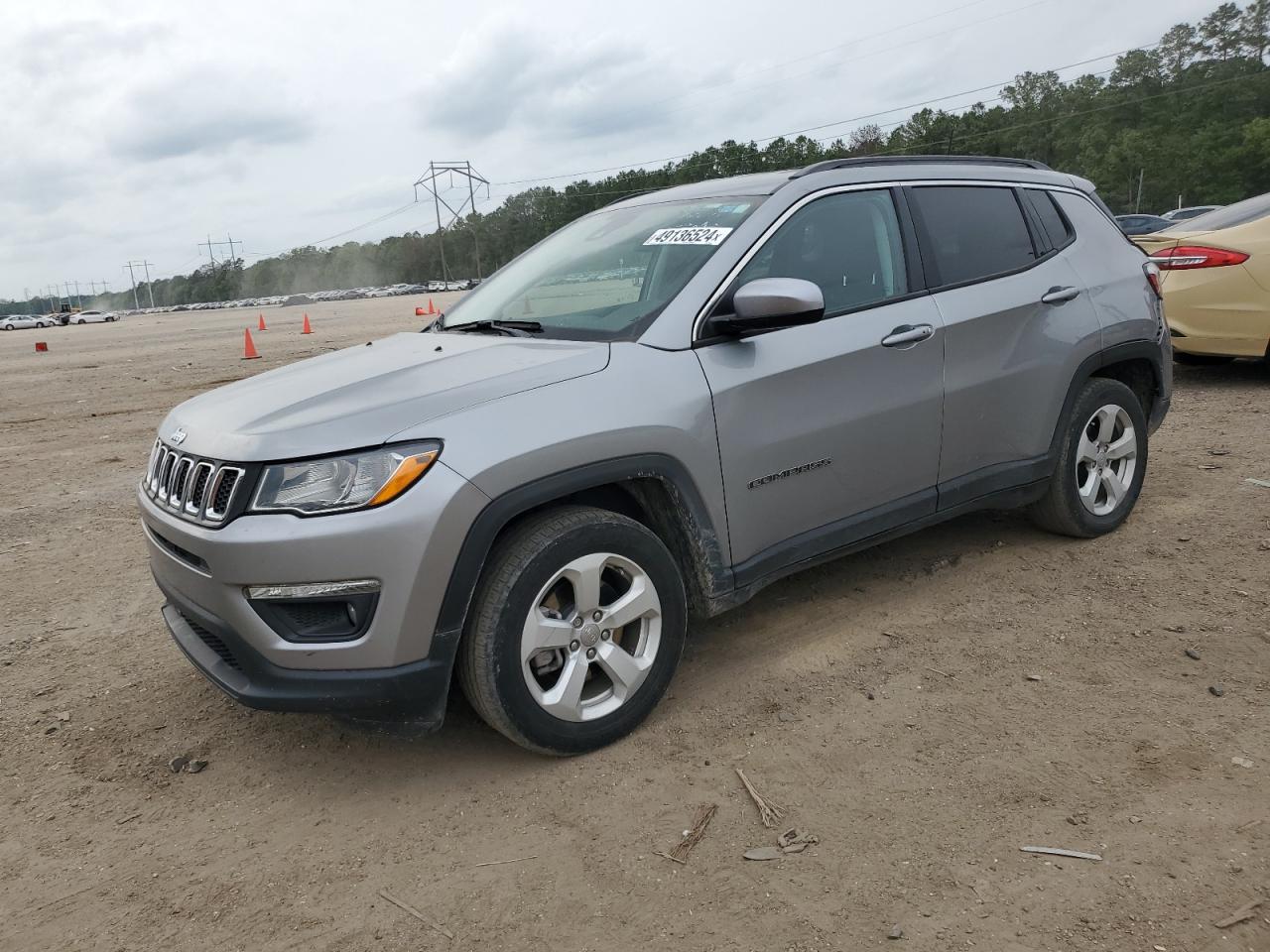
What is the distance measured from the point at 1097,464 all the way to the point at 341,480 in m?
3.64

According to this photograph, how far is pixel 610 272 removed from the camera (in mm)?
3762

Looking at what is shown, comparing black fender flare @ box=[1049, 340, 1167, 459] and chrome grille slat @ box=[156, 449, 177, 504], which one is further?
black fender flare @ box=[1049, 340, 1167, 459]

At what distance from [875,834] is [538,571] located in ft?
3.88

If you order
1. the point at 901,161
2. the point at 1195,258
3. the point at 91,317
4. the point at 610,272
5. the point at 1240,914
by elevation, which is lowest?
the point at 1240,914

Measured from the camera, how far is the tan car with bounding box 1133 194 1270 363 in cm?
741

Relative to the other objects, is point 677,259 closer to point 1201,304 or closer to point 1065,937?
point 1065,937

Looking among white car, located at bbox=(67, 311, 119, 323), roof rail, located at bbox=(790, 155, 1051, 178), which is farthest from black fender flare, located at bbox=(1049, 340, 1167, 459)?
white car, located at bbox=(67, 311, 119, 323)

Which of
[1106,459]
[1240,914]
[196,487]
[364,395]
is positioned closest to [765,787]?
[1240,914]

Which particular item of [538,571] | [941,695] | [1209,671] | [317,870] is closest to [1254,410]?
[1209,671]

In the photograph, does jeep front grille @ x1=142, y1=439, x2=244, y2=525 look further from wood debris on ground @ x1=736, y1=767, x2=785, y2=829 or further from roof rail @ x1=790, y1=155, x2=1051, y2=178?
roof rail @ x1=790, y1=155, x2=1051, y2=178

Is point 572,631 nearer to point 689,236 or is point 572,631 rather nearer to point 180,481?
point 180,481

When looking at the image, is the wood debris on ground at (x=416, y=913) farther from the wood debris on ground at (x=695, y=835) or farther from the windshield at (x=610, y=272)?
the windshield at (x=610, y=272)

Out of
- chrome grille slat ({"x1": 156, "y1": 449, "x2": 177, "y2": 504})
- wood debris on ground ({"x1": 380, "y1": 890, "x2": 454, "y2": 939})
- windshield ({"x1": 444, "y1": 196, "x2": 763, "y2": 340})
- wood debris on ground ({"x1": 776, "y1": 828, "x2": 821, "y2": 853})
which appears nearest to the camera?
wood debris on ground ({"x1": 380, "y1": 890, "x2": 454, "y2": 939})

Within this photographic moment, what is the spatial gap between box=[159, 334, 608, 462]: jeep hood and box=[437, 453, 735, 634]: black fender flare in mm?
306
